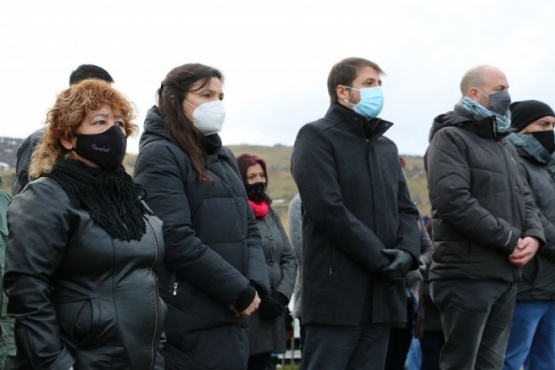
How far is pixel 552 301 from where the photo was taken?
794cm

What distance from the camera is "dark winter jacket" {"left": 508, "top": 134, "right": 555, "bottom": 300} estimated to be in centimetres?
781

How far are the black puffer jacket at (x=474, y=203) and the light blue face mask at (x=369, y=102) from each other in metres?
0.81

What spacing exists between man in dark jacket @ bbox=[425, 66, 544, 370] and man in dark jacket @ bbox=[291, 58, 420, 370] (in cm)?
60

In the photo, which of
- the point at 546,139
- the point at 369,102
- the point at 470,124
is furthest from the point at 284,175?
the point at 369,102

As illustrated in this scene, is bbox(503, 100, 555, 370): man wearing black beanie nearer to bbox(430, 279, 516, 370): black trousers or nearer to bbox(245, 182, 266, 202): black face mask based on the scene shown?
bbox(430, 279, 516, 370): black trousers

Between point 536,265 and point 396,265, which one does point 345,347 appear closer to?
point 396,265

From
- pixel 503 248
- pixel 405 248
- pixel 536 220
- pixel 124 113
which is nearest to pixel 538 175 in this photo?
pixel 536 220

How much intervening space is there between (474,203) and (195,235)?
95.3 inches

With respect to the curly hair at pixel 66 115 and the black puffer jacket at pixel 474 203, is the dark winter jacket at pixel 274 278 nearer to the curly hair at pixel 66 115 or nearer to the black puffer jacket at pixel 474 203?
the black puffer jacket at pixel 474 203

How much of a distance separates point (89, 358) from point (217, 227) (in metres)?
1.53

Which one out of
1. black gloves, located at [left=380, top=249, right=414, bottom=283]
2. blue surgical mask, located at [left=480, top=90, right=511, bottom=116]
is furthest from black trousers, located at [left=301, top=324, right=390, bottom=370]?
blue surgical mask, located at [left=480, top=90, right=511, bottom=116]

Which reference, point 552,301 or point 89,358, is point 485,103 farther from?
point 89,358

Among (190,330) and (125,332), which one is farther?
(190,330)

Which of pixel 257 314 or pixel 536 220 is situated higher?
pixel 536 220
